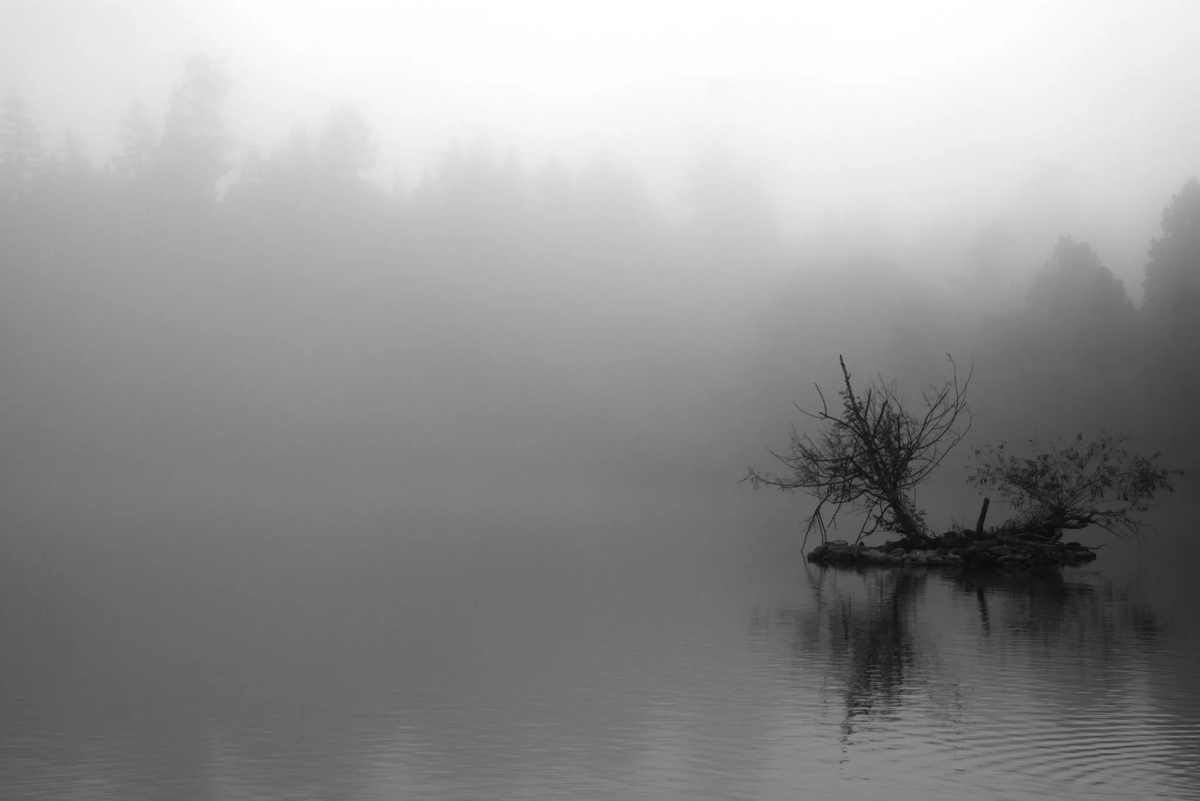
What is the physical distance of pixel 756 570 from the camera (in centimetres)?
3531

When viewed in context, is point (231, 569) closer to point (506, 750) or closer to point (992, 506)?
point (506, 750)

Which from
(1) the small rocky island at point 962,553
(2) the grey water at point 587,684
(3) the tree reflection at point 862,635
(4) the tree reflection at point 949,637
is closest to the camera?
(2) the grey water at point 587,684

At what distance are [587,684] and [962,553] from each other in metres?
24.9

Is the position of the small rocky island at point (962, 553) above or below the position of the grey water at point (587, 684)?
above

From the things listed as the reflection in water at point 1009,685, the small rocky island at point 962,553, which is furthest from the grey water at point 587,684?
the small rocky island at point 962,553

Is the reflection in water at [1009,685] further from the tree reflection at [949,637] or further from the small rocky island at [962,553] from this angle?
the small rocky island at [962,553]

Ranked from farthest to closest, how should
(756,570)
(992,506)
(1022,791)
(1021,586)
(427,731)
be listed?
(992,506)
(756,570)
(1021,586)
(427,731)
(1022,791)

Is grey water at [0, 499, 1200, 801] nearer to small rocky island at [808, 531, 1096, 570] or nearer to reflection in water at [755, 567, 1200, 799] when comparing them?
reflection in water at [755, 567, 1200, 799]

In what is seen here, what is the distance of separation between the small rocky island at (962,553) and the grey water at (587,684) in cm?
339

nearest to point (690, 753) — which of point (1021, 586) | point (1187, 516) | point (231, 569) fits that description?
point (1021, 586)

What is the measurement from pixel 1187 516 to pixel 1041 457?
37.9 m

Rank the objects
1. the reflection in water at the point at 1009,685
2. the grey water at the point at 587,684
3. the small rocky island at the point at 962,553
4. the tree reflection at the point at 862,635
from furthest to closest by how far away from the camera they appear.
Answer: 1. the small rocky island at the point at 962,553
2. the tree reflection at the point at 862,635
3. the reflection in water at the point at 1009,685
4. the grey water at the point at 587,684

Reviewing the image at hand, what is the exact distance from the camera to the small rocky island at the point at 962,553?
36969 mm

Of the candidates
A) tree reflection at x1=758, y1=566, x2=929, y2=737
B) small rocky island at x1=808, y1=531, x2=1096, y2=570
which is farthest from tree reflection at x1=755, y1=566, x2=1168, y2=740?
small rocky island at x1=808, y1=531, x2=1096, y2=570
